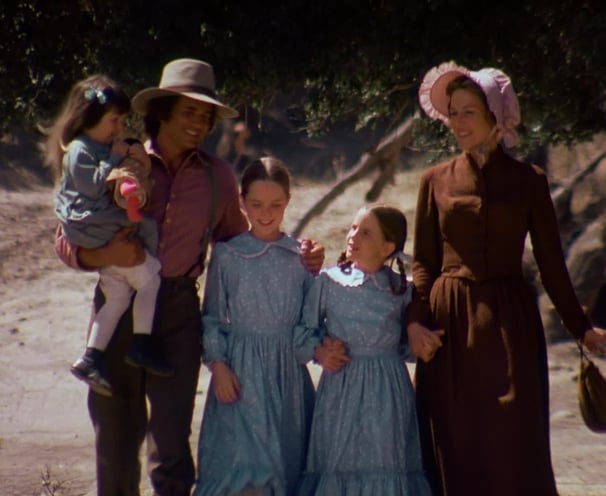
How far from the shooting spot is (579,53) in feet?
19.6

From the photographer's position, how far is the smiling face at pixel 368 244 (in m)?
4.91

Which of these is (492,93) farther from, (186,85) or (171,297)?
(171,297)

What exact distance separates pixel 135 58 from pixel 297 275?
163cm

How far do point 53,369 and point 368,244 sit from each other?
728cm

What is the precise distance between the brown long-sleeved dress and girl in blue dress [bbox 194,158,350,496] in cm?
53

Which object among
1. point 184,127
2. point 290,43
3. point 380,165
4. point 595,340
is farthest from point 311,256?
point 380,165

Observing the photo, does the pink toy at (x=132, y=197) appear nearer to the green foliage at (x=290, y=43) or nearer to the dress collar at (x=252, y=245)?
the dress collar at (x=252, y=245)

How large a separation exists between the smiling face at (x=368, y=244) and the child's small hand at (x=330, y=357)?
1.15 feet

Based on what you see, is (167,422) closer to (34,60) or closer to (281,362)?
(281,362)

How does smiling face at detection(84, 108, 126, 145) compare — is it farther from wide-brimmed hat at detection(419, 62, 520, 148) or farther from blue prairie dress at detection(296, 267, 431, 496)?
wide-brimmed hat at detection(419, 62, 520, 148)

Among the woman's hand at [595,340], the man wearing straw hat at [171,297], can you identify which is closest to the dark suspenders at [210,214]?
the man wearing straw hat at [171,297]

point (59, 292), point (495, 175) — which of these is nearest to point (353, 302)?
point (495, 175)

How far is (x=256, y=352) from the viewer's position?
16.0 ft

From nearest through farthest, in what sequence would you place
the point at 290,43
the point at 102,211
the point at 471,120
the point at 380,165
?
1. the point at 102,211
2. the point at 471,120
3. the point at 290,43
4. the point at 380,165
